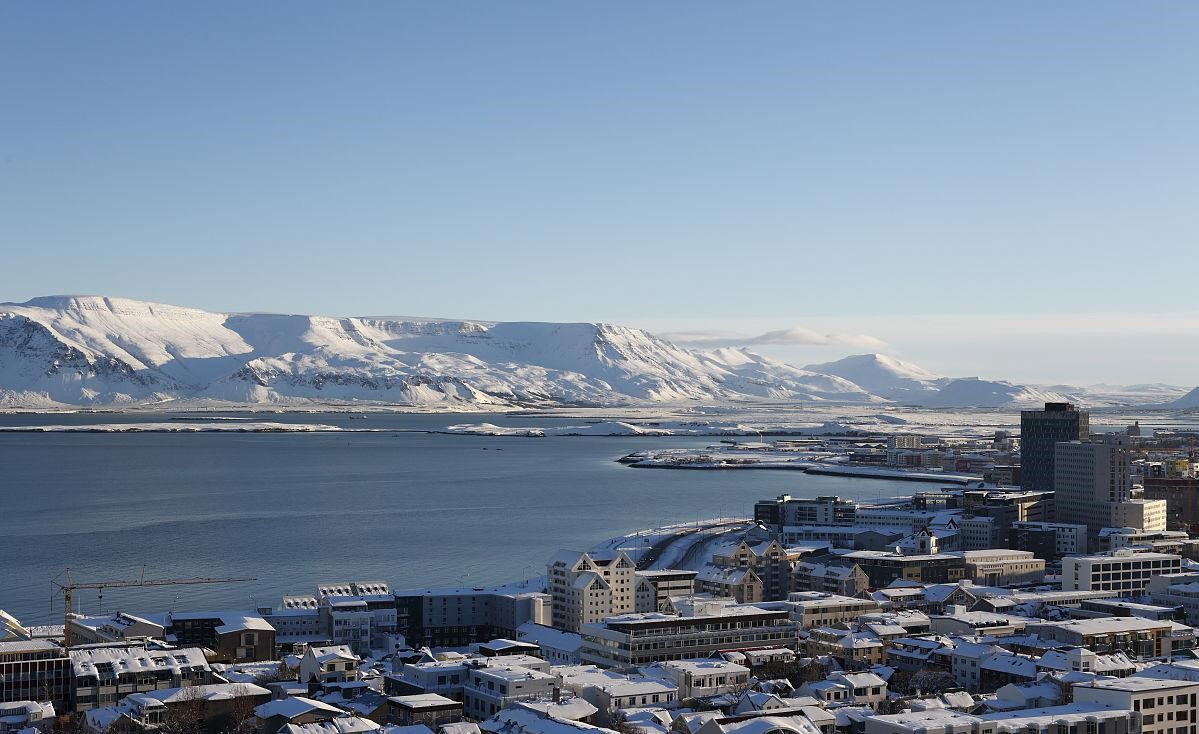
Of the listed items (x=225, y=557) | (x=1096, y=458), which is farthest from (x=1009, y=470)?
(x=225, y=557)

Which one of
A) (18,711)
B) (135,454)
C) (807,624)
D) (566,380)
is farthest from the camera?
(566,380)

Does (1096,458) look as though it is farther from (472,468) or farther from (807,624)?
(472,468)

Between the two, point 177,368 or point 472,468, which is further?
point 177,368

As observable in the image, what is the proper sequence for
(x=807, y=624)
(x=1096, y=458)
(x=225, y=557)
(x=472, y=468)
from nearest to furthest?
1. (x=807, y=624)
2. (x=225, y=557)
3. (x=1096, y=458)
4. (x=472, y=468)

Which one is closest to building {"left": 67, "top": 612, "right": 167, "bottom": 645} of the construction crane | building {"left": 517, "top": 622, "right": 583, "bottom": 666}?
the construction crane

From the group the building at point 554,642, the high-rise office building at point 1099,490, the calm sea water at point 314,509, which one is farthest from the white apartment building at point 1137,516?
the building at point 554,642

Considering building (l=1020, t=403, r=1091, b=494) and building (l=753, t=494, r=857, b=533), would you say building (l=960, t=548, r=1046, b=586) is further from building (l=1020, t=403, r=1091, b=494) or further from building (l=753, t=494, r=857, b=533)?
building (l=1020, t=403, r=1091, b=494)
